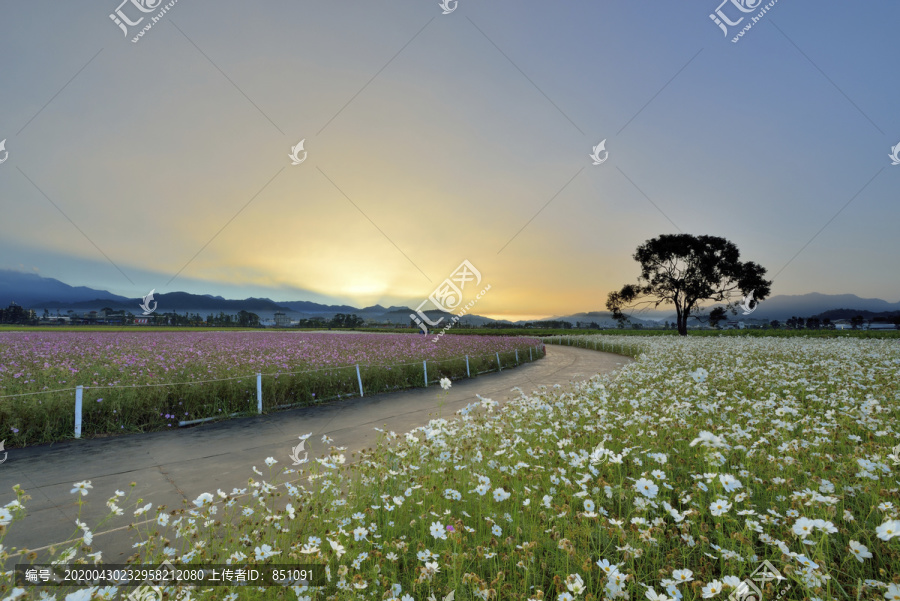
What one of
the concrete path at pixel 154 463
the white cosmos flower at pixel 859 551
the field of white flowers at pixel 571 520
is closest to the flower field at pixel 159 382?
the concrete path at pixel 154 463

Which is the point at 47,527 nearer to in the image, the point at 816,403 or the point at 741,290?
the point at 816,403

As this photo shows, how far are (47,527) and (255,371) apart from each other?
803cm

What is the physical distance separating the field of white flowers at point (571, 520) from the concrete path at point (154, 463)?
1.07 ft

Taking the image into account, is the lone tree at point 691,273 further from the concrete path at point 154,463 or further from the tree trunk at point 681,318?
the concrete path at point 154,463

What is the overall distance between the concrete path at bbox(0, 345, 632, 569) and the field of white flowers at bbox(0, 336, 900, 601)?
33 centimetres

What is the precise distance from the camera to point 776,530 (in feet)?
12.3

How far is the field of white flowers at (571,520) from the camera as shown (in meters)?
2.83

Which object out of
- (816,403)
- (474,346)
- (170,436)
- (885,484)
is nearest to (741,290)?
(474,346)

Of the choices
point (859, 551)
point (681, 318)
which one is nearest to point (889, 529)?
point (859, 551)

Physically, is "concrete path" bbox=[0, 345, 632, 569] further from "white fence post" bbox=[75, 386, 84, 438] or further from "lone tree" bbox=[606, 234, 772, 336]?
"lone tree" bbox=[606, 234, 772, 336]

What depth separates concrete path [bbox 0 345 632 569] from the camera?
4680 mm

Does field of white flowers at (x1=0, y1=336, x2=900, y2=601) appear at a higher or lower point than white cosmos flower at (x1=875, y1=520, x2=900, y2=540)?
lower

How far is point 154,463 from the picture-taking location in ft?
23.1

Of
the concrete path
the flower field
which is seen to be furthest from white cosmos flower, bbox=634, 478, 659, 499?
Answer: the flower field
